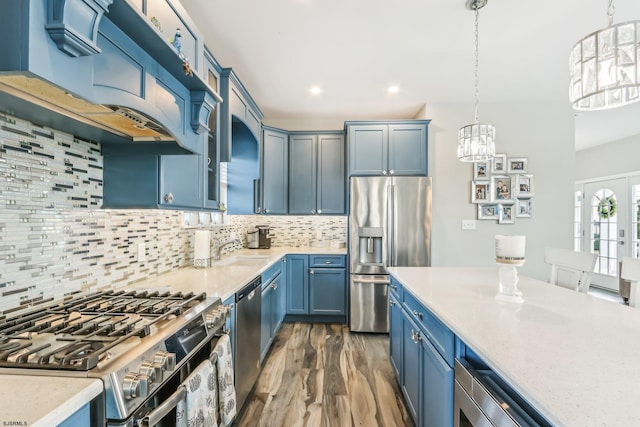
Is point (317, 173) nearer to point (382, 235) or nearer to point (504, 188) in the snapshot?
point (382, 235)

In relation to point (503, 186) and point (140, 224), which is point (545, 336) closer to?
point (140, 224)

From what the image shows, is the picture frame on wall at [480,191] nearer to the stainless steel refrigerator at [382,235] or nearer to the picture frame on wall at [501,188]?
the picture frame on wall at [501,188]

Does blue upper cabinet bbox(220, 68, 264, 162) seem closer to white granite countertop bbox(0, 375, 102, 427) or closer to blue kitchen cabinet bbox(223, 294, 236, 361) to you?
blue kitchen cabinet bbox(223, 294, 236, 361)

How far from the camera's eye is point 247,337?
2023mm

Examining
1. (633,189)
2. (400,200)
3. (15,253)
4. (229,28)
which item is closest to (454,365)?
(15,253)

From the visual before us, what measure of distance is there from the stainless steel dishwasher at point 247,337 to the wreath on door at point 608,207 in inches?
261

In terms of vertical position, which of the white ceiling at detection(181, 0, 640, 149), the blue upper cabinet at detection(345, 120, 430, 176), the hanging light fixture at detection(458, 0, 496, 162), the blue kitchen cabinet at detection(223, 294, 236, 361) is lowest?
the blue kitchen cabinet at detection(223, 294, 236, 361)

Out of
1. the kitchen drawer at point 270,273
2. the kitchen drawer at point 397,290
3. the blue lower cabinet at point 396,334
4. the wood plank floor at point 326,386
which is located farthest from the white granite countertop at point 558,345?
the kitchen drawer at point 270,273

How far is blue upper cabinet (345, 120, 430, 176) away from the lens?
142 inches

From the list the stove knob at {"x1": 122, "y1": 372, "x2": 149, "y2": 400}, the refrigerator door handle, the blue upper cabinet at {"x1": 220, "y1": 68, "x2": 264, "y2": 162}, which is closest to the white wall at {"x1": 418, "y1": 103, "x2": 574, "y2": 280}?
the refrigerator door handle

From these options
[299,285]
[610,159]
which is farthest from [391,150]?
[610,159]

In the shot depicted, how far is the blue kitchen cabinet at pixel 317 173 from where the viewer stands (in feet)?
13.0

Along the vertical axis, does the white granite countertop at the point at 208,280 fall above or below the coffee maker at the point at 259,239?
below

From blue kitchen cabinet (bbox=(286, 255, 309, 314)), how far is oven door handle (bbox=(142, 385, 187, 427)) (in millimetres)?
2624
